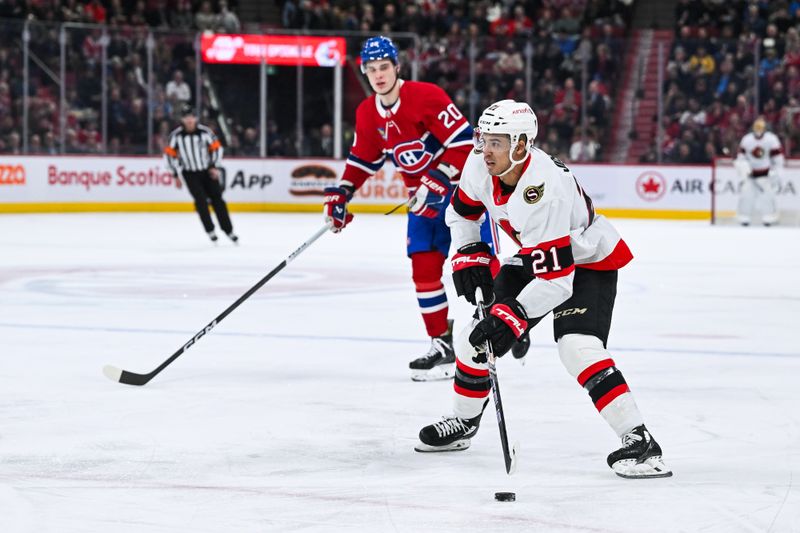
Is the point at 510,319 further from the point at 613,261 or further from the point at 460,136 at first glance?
the point at 460,136

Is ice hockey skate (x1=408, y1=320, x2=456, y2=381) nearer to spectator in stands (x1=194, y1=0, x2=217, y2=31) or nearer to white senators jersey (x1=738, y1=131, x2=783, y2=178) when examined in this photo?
white senators jersey (x1=738, y1=131, x2=783, y2=178)

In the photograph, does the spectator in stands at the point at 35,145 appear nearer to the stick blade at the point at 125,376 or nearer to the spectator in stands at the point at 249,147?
the spectator in stands at the point at 249,147

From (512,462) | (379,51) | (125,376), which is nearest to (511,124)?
(512,462)

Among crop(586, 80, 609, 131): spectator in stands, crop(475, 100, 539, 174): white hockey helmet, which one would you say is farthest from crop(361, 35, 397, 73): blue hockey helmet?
crop(586, 80, 609, 131): spectator in stands

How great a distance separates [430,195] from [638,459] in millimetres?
1778

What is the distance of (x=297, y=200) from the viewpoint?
16312 millimetres

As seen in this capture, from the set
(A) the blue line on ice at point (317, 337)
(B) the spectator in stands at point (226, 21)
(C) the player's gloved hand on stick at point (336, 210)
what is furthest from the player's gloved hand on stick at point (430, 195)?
(B) the spectator in stands at point (226, 21)

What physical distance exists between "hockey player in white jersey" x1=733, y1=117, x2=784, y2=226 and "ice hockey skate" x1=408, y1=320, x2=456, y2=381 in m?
10.3

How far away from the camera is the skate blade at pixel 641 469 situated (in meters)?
3.17

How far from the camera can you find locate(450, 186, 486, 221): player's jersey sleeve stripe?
11.6 ft

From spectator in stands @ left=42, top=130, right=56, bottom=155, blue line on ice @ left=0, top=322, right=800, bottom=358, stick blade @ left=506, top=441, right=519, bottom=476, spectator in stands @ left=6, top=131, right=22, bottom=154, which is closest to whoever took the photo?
stick blade @ left=506, top=441, right=519, bottom=476

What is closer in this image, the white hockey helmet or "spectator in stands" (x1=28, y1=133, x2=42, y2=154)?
the white hockey helmet

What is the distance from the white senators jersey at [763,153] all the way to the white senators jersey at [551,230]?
1171 centimetres

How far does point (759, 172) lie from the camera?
1457 centimetres
